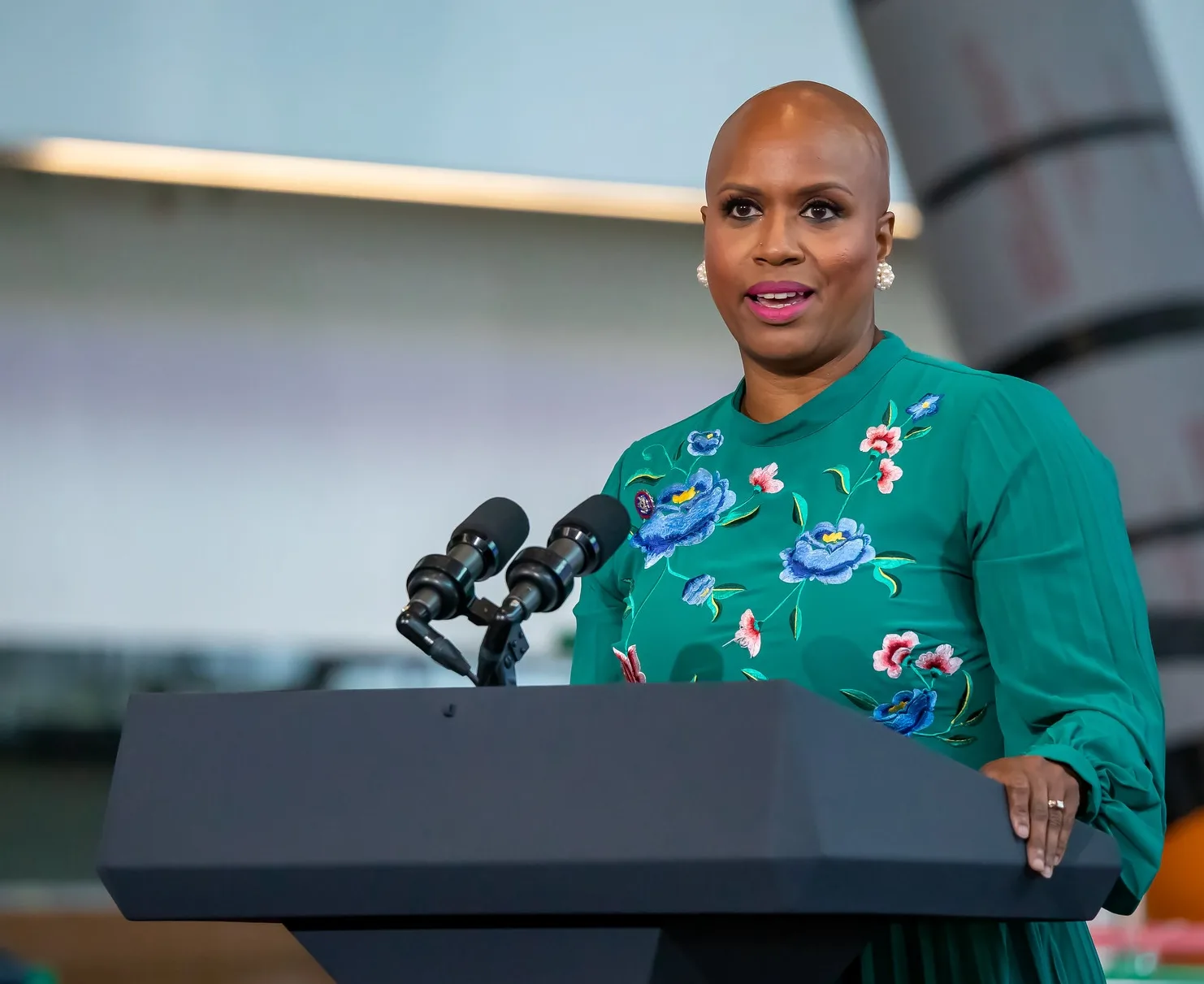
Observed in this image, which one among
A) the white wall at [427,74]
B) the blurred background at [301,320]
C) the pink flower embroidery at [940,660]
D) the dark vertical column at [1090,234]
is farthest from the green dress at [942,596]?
the white wall at [427,74]

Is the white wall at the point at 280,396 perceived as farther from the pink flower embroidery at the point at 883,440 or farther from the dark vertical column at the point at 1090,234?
the pink flower embroidery at the point at 883,440

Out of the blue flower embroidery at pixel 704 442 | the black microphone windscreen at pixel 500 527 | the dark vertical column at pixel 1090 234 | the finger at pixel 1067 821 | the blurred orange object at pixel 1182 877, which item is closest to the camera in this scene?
the finger at pixel 1067 821

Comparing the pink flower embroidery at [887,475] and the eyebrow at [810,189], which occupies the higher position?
the eyebrow at [810,189]

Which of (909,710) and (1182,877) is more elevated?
(909,710)

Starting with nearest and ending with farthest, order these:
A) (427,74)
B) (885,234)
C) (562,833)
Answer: (562,833) → (885,234) → (427,74)

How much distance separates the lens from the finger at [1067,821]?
755mm

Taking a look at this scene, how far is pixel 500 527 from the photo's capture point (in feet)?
2.86

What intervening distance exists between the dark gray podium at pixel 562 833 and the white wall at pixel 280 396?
400 centimetres

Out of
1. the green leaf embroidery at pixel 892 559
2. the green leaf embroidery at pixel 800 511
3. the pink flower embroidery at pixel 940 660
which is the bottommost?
the pink flower embroidery at pixel 940 660

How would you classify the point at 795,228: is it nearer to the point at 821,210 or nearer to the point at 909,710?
the point at 821,210

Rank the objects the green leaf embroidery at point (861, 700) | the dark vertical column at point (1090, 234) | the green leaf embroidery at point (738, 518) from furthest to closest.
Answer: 1. the dark vertical column at point (1090, 234)
2. the green leaf embroidery at point (738, 518)
3. the green leaf embroidery at point (861, 700)

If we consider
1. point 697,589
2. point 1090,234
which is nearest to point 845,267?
point 697,589

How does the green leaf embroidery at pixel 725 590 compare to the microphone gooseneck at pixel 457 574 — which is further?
the green leaf embroidery at pixel 725 590

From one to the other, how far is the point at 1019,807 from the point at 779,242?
1.55 feet
